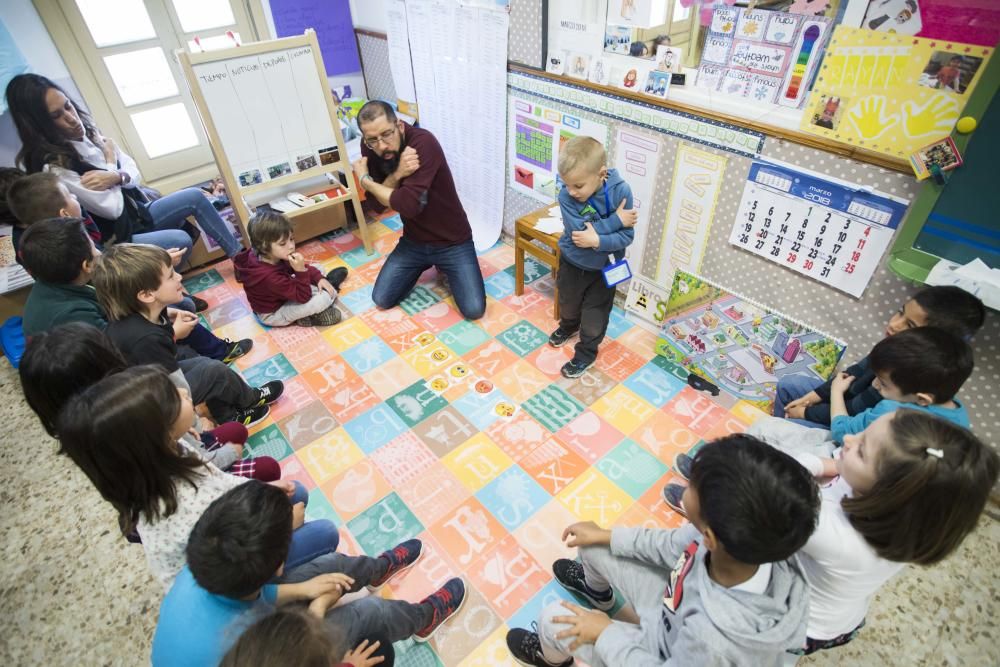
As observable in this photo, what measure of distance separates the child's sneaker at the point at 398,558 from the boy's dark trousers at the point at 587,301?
4.05 feet

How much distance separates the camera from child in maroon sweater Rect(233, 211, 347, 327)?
2.78 metres

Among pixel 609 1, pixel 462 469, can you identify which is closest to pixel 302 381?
pixel 462 469

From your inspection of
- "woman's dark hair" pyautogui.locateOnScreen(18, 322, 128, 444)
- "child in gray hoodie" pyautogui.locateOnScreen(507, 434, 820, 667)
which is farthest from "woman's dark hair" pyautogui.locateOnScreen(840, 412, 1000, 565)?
"woman's dark hair" pyautogui.locateOnScreen(18, 322, 128, 444)

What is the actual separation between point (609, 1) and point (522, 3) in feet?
1.88

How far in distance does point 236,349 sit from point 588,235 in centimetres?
202

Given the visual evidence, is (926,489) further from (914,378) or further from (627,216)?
(627,216)

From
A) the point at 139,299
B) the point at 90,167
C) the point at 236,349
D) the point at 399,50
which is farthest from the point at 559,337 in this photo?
the point at 90,167

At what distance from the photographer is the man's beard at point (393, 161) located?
275 centimetres

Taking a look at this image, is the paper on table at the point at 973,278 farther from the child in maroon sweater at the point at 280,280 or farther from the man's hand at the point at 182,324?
the man's hand at the point at 182,324

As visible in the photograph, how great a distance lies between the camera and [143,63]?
3.60 meters

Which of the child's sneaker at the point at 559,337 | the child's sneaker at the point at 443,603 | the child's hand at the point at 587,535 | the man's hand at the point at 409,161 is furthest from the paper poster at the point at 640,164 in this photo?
the child's sneaker at the point at 443,603

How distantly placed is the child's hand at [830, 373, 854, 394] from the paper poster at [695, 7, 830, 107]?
1.04 metres

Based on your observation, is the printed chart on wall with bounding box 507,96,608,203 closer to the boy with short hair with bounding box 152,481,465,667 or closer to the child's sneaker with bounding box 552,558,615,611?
the child's sneaker with bounding box 552,558,615,611

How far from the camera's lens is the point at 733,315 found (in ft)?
7.88
